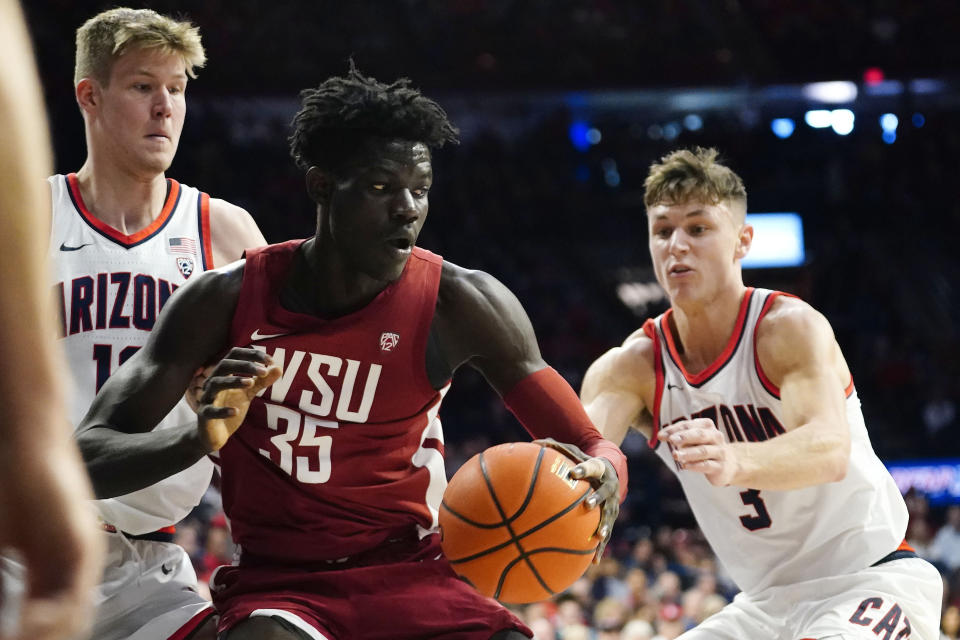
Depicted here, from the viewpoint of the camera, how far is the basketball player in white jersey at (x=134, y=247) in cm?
339

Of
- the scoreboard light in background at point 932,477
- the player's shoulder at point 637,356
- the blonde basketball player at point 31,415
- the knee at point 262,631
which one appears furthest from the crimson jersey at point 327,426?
the scoreboard light in background at point 932,477

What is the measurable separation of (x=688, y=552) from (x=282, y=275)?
9704mm

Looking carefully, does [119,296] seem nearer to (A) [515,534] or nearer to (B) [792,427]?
(A) [515,534]

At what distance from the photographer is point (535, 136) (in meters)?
19.1

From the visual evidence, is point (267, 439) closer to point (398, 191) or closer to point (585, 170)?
point (398, 191)

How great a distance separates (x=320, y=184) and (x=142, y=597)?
138 centimetres

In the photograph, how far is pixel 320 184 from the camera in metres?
3.06

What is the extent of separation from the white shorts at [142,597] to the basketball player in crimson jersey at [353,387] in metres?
0.25

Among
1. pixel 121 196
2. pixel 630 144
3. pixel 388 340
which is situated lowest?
pixel 388 340

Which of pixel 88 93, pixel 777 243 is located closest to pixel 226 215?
pixel 88 93

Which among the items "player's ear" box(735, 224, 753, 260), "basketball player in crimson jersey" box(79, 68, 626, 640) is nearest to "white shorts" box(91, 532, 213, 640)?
"basketball player in crimson jersey" box(79, 68, 626, 640)

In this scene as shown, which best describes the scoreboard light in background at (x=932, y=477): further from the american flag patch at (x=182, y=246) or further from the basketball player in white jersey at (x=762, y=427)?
the american flag patch at (x=182, y=246)

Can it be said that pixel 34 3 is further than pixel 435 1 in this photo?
No

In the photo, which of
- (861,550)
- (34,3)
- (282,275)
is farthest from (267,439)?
(34,3)
